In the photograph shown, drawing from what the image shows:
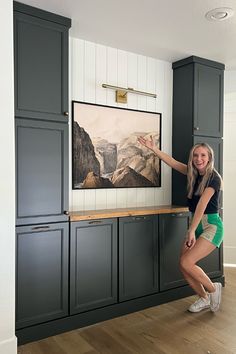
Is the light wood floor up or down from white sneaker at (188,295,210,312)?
down

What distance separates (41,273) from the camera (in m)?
2.64

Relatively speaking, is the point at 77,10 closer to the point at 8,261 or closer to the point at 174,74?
the point at 174,74

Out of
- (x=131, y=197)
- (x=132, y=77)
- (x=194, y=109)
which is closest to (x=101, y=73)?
(x=132, y=77)

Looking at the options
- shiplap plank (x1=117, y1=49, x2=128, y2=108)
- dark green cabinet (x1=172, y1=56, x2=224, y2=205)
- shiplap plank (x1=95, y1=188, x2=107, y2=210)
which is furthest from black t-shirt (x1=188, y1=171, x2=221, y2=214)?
shiplap plank (x1=117, y1=49, x2=128, y2=108)

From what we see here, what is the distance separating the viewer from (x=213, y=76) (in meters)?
3.86

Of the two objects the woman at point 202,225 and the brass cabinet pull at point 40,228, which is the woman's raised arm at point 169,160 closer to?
the woman at point 202,225

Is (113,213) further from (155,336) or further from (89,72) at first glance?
(89,72)

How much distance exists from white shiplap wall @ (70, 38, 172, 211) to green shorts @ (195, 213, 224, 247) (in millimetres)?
816

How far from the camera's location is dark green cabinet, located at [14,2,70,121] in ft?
8.40

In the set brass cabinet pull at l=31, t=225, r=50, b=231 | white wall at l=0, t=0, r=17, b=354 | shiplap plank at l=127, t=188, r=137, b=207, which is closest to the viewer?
white wall at l=0, t=0, r=17, b=354

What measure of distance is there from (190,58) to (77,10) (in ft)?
5.06

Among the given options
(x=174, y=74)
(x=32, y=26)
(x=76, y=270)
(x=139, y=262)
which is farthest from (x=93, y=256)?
(x=174, y=74)

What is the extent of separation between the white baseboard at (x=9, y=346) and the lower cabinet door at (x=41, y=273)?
220mm

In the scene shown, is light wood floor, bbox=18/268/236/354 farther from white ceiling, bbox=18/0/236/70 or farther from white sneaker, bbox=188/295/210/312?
white ceiling, bbox=18/0/236/70
